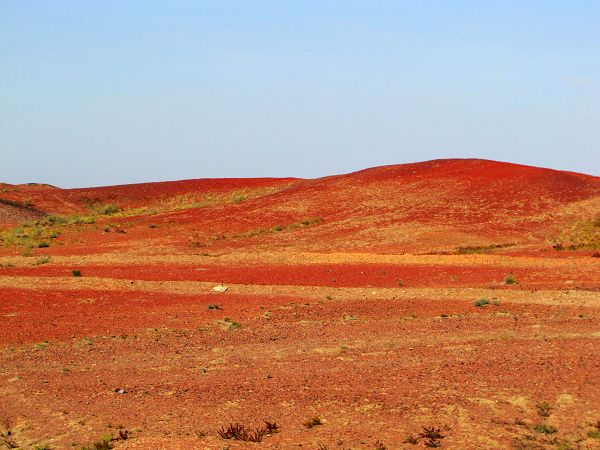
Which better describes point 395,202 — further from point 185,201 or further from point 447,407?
point 447,407

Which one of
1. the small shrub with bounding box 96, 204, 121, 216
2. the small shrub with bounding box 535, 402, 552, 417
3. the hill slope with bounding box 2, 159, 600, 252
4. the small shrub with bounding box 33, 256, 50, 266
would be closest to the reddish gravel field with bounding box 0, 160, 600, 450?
the small shrub with bounding box 535, 402, 552, 417

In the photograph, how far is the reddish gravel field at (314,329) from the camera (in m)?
10.1

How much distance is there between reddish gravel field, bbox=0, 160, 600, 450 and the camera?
1011cm

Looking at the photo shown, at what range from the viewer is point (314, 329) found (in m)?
17.6

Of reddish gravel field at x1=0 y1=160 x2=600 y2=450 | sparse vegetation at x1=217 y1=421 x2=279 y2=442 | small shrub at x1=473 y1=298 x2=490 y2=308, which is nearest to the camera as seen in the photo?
sparse vegetation at x1=217 y1=421 x2=279 y2=442

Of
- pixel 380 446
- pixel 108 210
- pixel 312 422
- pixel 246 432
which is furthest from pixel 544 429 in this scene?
pixel 108 210

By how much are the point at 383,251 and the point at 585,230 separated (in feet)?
34.9

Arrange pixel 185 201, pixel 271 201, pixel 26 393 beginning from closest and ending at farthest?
pixel 26 393, pixel 271 201, pixel 185 201

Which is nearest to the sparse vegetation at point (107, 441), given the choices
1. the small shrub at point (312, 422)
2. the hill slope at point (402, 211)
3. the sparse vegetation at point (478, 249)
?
the small shrub at point (312, 422)

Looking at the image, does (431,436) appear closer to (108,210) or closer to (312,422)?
(312,422)

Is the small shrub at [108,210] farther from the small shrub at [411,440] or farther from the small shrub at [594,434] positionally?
the small shrub at [594,434]

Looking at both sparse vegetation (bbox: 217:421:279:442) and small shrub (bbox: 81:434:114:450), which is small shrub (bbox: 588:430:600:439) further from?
small shrub (bbox: 81:434:114:450)

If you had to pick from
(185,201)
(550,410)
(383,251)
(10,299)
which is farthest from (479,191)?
(550,410)

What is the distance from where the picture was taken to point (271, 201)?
5262 centimetres
